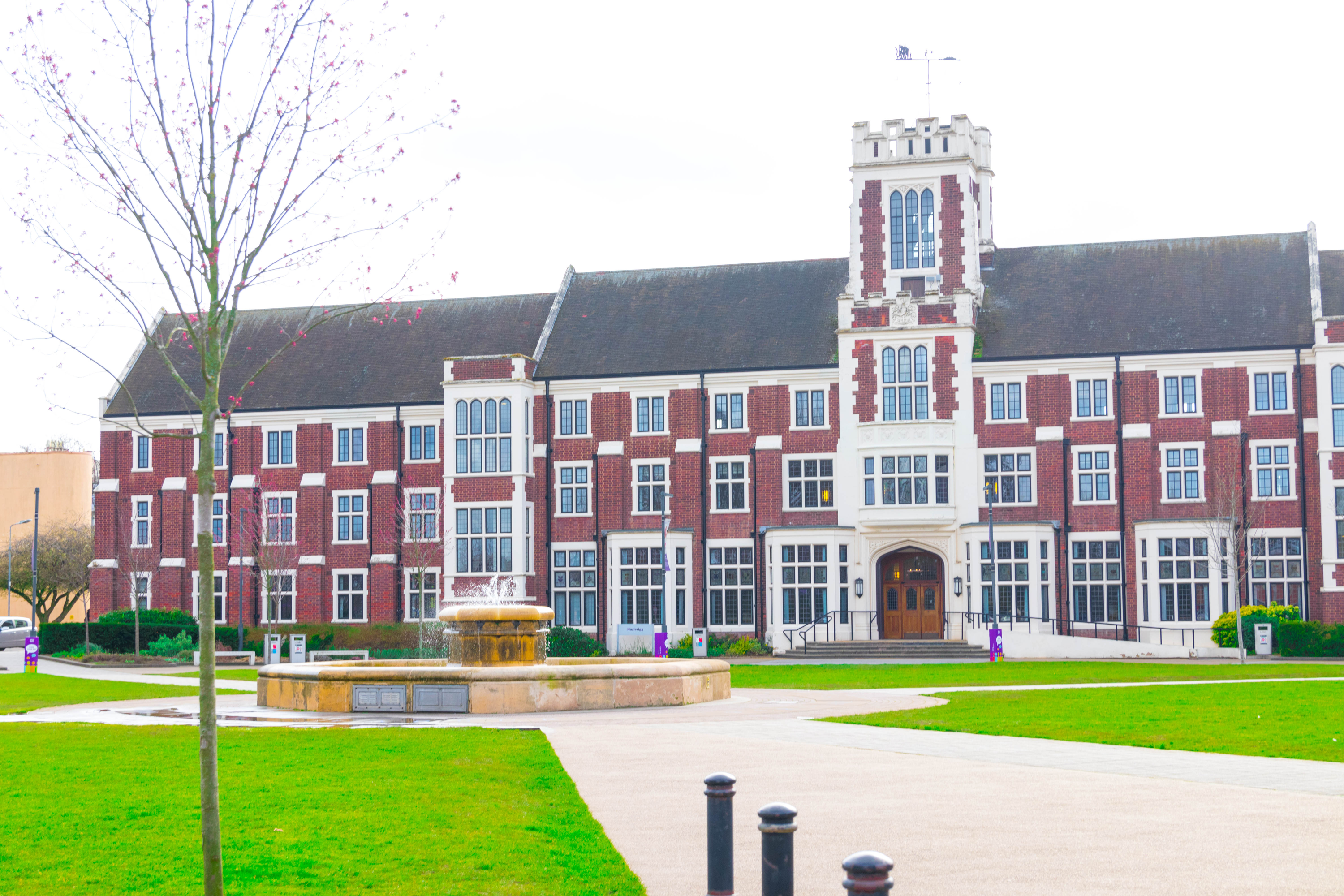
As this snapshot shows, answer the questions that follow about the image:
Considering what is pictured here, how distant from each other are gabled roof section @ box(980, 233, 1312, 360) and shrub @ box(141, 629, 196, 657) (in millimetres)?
27032

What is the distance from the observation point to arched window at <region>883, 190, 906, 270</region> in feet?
155

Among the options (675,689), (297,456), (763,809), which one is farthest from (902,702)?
(297,456)

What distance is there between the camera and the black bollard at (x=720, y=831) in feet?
24.8

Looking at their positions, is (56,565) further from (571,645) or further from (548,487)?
(571,645)

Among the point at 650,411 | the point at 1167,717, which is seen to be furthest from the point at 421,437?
the point at 1167,717

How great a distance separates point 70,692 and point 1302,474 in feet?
112

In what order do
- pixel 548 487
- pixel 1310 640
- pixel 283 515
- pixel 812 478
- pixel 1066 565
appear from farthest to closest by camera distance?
pixel 283 515 < pixel 548 487 < pixel 812 478 < pixel 1066 565 < pixel 1310 640

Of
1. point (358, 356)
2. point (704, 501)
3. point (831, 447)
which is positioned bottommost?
point (704, 501)

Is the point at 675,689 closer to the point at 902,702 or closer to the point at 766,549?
the point at 902,702

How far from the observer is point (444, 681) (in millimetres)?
22500

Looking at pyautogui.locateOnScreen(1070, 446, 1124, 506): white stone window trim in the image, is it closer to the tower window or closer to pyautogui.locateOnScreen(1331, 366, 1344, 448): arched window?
pyautogui.locateOnScreen(1331, 366, 1344, 448): arched window

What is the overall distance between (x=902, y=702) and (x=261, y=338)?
36624 mm

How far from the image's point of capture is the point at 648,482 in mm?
48125

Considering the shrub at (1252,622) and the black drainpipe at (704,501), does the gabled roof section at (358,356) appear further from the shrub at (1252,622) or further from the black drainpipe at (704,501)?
the shrub at (1252,622)
